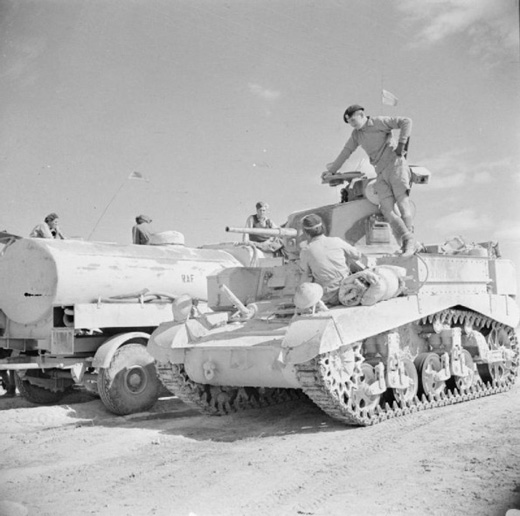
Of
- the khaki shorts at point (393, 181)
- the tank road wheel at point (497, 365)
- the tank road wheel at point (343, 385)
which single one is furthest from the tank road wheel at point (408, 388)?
the khaki shorts at point (393, 181)

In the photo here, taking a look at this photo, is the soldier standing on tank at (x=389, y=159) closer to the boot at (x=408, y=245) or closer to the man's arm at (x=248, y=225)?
the boot at (x=408, y=245)

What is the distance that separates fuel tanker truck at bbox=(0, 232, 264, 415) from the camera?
9.90m

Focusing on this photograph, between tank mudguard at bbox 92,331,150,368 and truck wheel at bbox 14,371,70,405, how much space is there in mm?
1641

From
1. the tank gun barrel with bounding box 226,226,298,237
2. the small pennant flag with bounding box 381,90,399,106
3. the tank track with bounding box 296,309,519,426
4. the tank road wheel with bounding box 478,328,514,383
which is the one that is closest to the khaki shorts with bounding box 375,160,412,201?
the small pennant flag with bounding box 381,90,399,106

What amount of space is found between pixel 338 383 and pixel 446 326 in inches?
112

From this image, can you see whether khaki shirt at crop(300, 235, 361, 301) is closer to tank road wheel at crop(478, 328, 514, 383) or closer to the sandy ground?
the sandy ground

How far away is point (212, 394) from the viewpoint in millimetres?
9039

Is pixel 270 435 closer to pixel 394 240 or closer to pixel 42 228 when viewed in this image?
pixel 394 240

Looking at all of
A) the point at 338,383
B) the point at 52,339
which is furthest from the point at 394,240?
the point at 52,339

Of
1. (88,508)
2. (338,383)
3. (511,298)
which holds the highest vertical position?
(511,298)

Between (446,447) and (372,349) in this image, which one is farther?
(372,349)

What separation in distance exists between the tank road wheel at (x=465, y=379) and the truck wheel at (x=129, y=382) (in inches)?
174

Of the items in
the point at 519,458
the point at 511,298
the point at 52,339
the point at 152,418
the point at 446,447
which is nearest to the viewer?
the point at 519,458

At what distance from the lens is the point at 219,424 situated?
8.45 m
